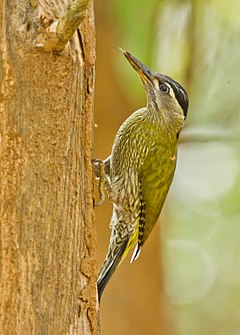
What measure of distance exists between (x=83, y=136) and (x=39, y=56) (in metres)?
0.31

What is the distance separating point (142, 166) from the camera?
4070 millimetres

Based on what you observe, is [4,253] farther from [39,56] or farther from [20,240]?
[39,56]

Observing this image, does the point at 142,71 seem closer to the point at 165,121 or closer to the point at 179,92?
the point at 179,92

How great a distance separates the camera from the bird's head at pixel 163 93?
3.93 meters

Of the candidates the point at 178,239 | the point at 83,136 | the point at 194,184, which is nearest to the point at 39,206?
the point at 83,136

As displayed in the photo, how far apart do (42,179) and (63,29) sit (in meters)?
0.44

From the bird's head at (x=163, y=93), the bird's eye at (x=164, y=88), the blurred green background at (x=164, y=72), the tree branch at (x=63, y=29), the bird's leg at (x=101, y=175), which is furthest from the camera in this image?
the blurred green background at (x=164, y=72)

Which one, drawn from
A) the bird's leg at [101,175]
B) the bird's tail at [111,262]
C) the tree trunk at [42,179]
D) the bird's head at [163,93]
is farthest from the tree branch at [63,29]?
the bird's tail at [111,262]

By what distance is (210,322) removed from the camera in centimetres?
770

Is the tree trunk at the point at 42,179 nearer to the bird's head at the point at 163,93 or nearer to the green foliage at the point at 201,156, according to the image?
the bird's head at the point at 163,93

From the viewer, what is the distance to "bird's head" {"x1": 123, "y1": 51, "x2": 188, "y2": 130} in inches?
155

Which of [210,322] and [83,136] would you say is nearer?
[83,136]

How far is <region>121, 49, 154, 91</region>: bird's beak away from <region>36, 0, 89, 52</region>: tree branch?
45.3 inches

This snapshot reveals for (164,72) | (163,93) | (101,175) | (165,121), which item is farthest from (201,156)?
(101,175)
